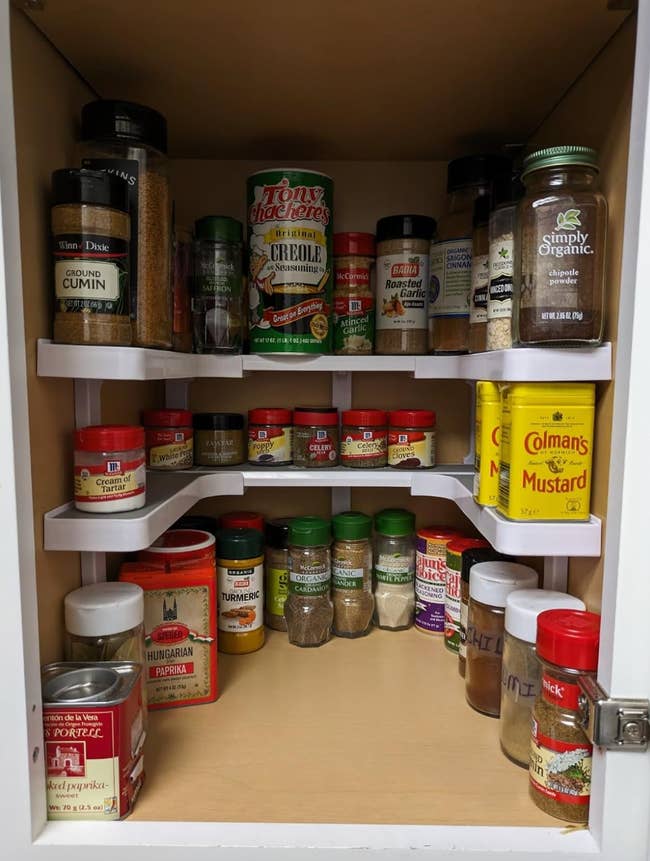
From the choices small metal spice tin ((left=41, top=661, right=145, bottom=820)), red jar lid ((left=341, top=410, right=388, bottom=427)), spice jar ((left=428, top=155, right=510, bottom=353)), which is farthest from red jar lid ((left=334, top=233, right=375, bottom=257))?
small metal spice tin ((left=41, top=661, right=145, bottom=820))

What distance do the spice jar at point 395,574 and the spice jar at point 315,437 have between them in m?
0.16

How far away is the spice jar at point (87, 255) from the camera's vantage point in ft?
2.27

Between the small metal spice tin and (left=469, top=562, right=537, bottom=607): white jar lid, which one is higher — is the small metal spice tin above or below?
below

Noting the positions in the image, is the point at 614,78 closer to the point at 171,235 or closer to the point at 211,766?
→ the point at 171,235

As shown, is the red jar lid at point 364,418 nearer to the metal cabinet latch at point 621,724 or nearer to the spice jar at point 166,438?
the spice jar at point 166,438

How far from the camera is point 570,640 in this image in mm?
648

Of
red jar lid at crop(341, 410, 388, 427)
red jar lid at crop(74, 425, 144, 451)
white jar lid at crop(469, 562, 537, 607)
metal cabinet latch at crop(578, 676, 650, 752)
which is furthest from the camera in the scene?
red jar lid at crop(341, 410, 388, 427)

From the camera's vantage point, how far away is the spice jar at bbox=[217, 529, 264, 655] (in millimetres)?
1016

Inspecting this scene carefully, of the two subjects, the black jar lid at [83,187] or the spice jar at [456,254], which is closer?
the black jar lid at [83,187]

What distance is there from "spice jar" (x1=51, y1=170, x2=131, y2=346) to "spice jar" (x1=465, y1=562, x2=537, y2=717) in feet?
1.95

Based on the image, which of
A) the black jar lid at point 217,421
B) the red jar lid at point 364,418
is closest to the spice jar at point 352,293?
the red jar lid at point 364,418

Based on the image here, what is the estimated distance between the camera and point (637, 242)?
1.88 ft

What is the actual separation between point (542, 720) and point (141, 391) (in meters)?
0.81

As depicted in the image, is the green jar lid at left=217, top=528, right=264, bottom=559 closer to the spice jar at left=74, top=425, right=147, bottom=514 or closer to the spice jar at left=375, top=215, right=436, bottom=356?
the spice jar at left=74, top=425, right=147, bottom=514
